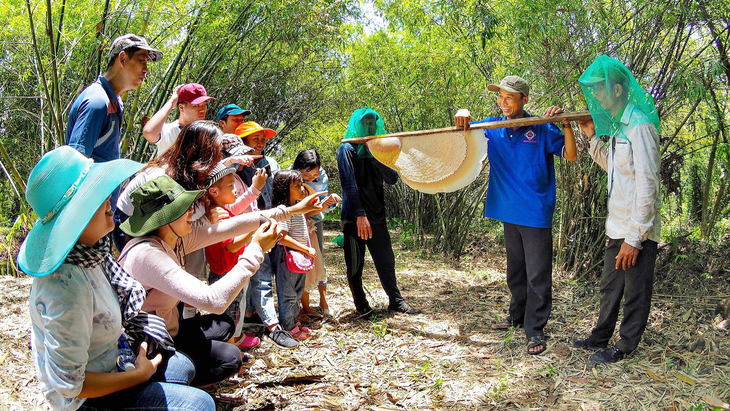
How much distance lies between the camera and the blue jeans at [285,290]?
3193 millimetres

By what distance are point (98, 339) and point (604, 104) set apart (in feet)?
8.37

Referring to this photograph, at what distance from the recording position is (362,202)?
11.3 ft

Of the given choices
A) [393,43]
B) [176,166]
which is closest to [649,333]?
[176,166]

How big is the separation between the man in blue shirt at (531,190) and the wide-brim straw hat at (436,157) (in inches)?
5.9

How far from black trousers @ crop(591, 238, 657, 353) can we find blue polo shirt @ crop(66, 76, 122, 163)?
2.71 meters

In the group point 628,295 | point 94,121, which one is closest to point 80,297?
point 94,121

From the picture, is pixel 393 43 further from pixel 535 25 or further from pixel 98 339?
pixel 98 339

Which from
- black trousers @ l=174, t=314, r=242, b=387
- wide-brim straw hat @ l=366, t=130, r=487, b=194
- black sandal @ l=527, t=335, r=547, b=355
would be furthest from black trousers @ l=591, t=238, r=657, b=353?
black trousers @ l=174, t=314, r=242, b=387

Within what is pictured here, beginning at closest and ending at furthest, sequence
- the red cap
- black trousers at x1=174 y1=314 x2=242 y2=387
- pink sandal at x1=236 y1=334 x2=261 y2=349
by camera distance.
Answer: black trousers at x1=174 y1=314 x2=242 y2=387 → the red cap → pink sandal at x1=236 y1=334 x2=261 y2=349

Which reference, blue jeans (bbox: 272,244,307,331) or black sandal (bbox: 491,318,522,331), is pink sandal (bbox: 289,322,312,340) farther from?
black sandal (bbox: 491,318,522,331)

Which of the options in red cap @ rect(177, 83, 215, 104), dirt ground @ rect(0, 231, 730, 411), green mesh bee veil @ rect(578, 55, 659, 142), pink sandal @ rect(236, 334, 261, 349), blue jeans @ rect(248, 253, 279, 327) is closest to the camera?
dirt ground @ rect(0, 231, 730, 411)

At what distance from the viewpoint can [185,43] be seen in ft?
11.7

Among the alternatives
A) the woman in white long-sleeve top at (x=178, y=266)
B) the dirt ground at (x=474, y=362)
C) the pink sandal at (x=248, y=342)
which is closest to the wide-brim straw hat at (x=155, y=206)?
the woman in white long-sleeve top at (x=178, y=266)

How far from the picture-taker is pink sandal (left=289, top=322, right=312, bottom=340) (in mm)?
3148
